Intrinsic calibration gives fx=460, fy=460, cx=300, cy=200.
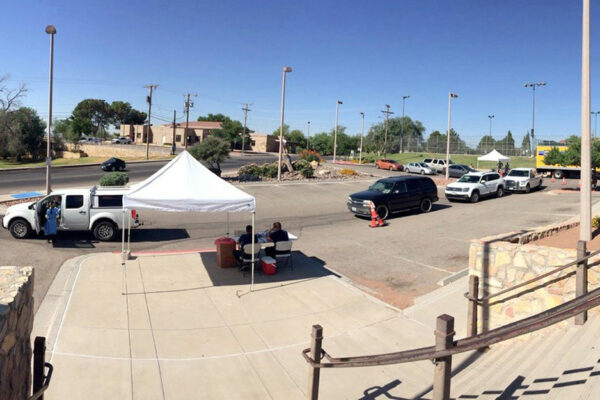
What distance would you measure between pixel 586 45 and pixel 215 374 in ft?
33.8

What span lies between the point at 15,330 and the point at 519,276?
279 inches

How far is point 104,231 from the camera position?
579 inches

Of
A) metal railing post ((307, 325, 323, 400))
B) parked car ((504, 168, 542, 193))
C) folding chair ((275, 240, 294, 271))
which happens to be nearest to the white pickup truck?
folding chair ((275, 240, 294, 271))

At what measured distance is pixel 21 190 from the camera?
94.4 feet

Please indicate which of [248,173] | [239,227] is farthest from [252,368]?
[248,173]

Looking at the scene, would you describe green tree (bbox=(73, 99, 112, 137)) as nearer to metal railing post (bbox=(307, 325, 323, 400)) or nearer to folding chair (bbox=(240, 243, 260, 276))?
folding chair (bbox=(240, 243, 260, 276))

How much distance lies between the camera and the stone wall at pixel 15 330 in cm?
332

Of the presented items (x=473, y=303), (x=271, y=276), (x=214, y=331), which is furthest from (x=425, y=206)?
(x=214, y=331)

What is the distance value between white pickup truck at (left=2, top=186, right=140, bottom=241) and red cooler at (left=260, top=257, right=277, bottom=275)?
566 cm

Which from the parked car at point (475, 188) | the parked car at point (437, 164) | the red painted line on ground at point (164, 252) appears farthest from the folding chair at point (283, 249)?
the parked car at point (437, 164)

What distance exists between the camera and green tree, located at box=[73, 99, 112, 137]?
144500 mm

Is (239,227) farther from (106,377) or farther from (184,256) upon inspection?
(106,377)

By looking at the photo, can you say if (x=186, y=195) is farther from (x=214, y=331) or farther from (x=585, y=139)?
(x=585, y=139)

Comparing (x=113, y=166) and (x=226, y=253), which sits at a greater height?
(x=113, y=166)
